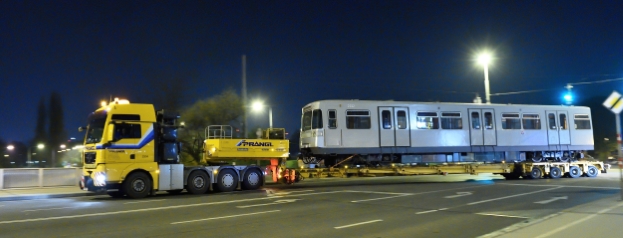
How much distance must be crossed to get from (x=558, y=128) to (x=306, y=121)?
1329 cm

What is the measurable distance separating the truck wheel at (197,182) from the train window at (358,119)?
6.32 metres

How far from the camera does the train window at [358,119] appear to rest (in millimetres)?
21109

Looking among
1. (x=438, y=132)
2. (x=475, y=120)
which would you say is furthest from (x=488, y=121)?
(x=438, y=132)

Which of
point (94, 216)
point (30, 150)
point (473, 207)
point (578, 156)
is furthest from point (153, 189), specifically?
point (30, 150)

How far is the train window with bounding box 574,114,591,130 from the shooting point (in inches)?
1017

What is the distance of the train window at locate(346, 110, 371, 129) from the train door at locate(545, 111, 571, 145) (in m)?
10.2

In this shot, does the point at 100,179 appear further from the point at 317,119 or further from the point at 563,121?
the point at 563,121

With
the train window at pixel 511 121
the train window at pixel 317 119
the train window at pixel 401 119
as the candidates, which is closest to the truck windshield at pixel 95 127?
the train window at pixel 317 119

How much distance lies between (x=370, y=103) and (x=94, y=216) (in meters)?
12.6

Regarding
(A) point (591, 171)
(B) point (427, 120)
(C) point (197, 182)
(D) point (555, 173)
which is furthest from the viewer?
(A) point (591, 171)

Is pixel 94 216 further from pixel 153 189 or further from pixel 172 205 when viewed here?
pixel 153 189

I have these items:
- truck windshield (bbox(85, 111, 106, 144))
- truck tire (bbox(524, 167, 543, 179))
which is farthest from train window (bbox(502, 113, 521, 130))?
truck windshield (bbox(85, 111, 106, 144))

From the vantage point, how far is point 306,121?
21688 mm

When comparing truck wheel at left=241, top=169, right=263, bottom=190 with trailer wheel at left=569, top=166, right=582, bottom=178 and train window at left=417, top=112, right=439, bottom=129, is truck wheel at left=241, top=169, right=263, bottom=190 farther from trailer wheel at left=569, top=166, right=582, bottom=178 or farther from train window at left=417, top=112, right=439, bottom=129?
trailer wheel at left=569, top=166, right=582, bottom=178
